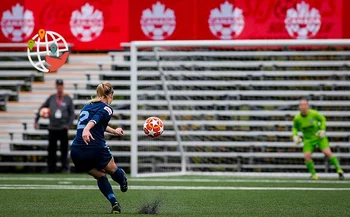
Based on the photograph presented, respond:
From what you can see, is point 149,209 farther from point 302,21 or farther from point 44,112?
point 44,112

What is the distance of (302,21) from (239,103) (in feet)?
10.4

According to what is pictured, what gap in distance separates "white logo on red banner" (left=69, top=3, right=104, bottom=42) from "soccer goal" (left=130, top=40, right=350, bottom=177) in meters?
1.40

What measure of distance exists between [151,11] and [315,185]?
590 cm

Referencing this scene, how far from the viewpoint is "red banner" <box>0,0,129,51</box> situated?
20.3 metres

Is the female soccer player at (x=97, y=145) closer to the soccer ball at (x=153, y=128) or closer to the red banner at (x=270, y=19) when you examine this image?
the soccer ball at (x=153, y=128)

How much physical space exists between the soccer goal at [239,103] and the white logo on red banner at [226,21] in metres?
1.33

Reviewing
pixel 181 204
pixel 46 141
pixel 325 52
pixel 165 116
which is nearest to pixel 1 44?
pixel 46 141

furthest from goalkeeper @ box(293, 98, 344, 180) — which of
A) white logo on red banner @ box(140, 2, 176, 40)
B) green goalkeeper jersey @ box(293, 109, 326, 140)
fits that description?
white logo on red banner @ box(140, 2, 176, 40)

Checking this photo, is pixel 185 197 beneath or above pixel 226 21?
beneath

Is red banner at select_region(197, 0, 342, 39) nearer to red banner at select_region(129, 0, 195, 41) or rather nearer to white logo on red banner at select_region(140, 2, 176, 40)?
red banner at select_region(129, 0, 195, 41)

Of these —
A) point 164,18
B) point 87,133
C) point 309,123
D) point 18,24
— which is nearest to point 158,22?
point 164,18

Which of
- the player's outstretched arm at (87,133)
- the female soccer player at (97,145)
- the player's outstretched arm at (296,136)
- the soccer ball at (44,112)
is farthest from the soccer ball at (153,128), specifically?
the soccer ball at (44,112)

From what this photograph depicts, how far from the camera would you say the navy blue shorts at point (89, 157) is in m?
11.1

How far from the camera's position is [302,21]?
66.3ft
